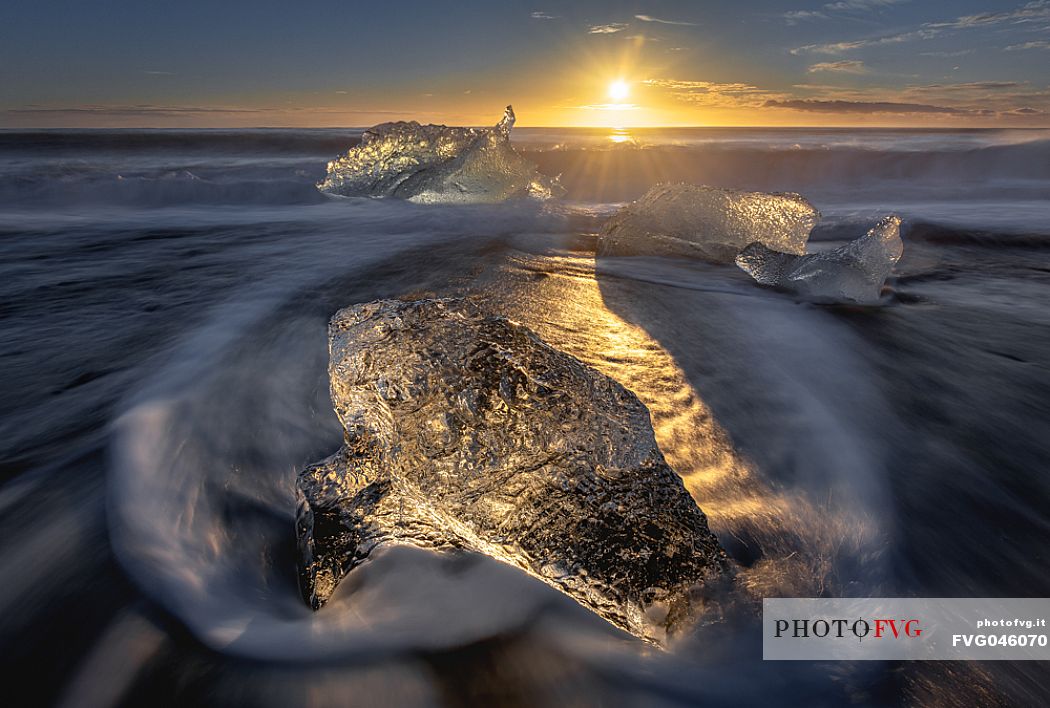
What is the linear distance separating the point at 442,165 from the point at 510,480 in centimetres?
744

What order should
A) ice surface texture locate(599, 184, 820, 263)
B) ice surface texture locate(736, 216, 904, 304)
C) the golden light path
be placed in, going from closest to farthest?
the golden light path
ice surface texture locate(736, 216, 904, 304)
ice surface texture locate(599, 184, 820, 263)

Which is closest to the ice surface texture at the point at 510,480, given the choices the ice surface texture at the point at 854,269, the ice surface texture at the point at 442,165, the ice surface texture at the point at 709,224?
the ice surface texture at the point at 854,269

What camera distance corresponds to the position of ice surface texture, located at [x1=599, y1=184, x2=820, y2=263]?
455cm

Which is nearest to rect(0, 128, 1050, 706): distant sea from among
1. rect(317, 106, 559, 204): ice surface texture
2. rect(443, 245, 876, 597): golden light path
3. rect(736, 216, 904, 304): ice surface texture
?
rect(443, 245, 876, 597): golden light path

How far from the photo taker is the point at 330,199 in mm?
8844

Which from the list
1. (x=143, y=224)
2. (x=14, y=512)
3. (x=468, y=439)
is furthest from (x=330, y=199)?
(x=468, y=439)

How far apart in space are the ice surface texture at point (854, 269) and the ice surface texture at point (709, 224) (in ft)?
2.68

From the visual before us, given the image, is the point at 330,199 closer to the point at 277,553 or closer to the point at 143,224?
the point at 143,224

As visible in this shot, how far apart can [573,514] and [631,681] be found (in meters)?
0.38

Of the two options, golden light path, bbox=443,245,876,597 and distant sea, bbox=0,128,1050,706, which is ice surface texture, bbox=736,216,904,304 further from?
golden light path, bbox=443,245,876,597

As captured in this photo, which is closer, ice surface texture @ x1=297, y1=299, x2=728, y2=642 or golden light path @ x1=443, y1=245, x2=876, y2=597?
ice surface texture @ x1=297, y1=299, x2=728, y2=642

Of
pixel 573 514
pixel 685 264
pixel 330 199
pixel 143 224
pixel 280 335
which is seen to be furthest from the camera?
pixel 330 199

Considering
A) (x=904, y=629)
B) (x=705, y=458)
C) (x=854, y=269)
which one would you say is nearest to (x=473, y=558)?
(x=705, y=458)

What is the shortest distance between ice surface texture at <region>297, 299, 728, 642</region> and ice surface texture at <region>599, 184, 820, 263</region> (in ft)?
11.4
